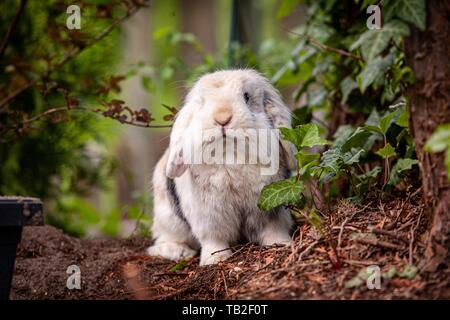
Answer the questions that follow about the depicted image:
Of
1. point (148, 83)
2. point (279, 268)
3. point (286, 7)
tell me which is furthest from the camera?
point (148, 83)

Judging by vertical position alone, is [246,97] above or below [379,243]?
above

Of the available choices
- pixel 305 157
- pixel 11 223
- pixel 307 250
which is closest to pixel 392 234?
pixel 307 250

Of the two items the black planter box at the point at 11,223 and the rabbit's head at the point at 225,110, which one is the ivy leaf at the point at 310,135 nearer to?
the rabbit's head at the point at 225,110

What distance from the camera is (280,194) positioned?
2969 mm

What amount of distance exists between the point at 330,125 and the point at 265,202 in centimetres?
169

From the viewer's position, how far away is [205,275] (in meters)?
3.01

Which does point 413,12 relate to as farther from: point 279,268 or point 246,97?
point 279,268

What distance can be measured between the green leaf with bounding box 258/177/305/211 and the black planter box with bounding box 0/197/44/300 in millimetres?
1046

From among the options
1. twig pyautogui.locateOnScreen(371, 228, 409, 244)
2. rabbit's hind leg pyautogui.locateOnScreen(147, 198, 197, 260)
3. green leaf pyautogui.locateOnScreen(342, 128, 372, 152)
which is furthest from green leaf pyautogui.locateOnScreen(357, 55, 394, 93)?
rabbit's hind leg pyautogui.locateOnScreen(147, 198, 197, 260)

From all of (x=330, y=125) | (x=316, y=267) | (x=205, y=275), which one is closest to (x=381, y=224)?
(x=316, y=267)

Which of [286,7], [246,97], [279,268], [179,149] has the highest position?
[286,7]

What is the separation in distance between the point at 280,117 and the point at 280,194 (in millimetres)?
537
